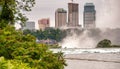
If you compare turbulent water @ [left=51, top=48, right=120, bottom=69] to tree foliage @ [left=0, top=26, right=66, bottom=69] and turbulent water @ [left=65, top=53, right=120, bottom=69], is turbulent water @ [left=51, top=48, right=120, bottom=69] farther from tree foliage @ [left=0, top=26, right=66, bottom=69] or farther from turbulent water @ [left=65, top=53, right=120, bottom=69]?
tree foliage @ [left=0, top=26, right=66, bottom=69]

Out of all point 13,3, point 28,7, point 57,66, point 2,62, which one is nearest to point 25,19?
point 28,7

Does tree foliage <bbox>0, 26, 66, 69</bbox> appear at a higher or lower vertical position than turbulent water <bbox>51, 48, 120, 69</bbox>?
higher

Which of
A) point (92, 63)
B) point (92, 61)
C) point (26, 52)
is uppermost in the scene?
point (26, 52)

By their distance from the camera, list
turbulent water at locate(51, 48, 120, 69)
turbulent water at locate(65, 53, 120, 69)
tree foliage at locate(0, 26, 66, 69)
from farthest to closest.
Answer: turbulent water at locate(51, 48, 120, 69) → turbulent water at locate(65, 53, 120, 69) → tree foliage at locate(0, 26, 66, 69)

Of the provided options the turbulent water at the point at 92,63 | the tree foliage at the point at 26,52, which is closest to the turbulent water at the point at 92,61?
the turbulent water at the point at 92,63

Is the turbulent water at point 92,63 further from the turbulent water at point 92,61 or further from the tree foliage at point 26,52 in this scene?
the tree foliage at point 26,52

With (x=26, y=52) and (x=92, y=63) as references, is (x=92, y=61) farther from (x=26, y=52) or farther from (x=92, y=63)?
(x=26, y=52)

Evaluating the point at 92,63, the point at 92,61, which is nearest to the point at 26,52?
the point at 92,63

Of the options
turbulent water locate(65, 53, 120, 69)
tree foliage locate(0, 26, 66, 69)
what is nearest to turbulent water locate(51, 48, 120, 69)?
turbulent water locate(65, 53, 120, 69)

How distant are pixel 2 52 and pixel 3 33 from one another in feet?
4.78

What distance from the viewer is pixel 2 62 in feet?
52.7

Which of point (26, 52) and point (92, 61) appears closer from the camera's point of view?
point (26, 52)

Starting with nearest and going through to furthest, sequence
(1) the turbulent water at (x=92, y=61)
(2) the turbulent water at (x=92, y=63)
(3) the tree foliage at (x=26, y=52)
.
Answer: (3) the tree foliage at (x=26, y=52), (2) the turbulent water at (x=92, y=63), (1) the turbulent water at (x=92, y=61)

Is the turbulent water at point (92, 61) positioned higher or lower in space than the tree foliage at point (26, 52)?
lower
